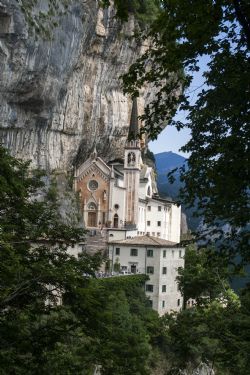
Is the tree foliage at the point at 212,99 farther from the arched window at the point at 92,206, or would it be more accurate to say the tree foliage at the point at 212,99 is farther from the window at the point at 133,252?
the arched window at the point at 92,206

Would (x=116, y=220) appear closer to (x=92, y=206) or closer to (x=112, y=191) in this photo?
(x=92, y=206)

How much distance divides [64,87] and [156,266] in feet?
57.3

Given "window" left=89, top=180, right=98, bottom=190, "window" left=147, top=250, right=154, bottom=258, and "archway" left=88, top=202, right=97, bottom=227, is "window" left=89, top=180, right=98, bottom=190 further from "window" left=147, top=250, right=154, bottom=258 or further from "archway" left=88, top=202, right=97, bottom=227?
"window" left=147, top=250, right=154, bottom=258

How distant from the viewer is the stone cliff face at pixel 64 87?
40.8 metres

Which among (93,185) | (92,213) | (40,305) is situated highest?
(93,185)

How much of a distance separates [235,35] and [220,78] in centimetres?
57

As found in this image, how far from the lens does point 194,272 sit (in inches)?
1679

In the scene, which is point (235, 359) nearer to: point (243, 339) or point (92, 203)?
point (243, 339)

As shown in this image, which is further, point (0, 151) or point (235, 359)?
point (0, 151)

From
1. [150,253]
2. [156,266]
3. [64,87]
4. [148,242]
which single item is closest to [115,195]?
[148,242]

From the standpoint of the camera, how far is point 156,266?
46.2m

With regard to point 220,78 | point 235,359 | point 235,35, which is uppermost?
point 235,35

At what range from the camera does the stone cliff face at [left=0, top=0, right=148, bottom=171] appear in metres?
40.8

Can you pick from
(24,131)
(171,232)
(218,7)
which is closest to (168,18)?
(218,7)
